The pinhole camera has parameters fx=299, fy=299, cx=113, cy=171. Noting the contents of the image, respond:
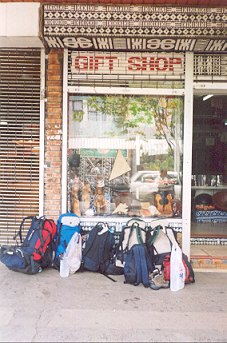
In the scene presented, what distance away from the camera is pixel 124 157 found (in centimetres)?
489

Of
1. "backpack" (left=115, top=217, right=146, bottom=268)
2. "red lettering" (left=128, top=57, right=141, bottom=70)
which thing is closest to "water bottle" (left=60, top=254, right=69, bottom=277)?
"backpack" (left=115, top=217, right=146, bottom=268)

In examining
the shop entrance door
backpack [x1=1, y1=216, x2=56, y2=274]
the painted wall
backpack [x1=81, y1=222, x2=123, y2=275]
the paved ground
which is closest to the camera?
the paved ground

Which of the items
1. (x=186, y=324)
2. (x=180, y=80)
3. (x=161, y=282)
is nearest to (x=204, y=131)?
(x=180, y=80)

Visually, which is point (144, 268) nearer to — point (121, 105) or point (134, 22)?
point (121, 105)

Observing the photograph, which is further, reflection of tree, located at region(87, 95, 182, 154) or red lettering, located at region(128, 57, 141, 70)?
reflection of tree, located at region(87, 95, 182, 154)

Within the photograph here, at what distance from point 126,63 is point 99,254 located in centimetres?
289

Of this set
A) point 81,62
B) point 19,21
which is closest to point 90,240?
point 81,62

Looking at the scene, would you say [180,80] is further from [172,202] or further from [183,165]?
[172,202]

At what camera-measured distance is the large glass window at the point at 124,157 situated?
4.82 meters

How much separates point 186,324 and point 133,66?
3583 mm

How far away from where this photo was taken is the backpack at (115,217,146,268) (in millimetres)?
4059

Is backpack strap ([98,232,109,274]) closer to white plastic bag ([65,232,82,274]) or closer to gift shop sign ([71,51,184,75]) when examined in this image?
white plastic bag ([65,232,82,274])

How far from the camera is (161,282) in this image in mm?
3760

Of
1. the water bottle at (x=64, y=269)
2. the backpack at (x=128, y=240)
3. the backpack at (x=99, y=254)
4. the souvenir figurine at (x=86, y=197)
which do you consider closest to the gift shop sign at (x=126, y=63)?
the souvenir figurine at (x=86, y=197)
